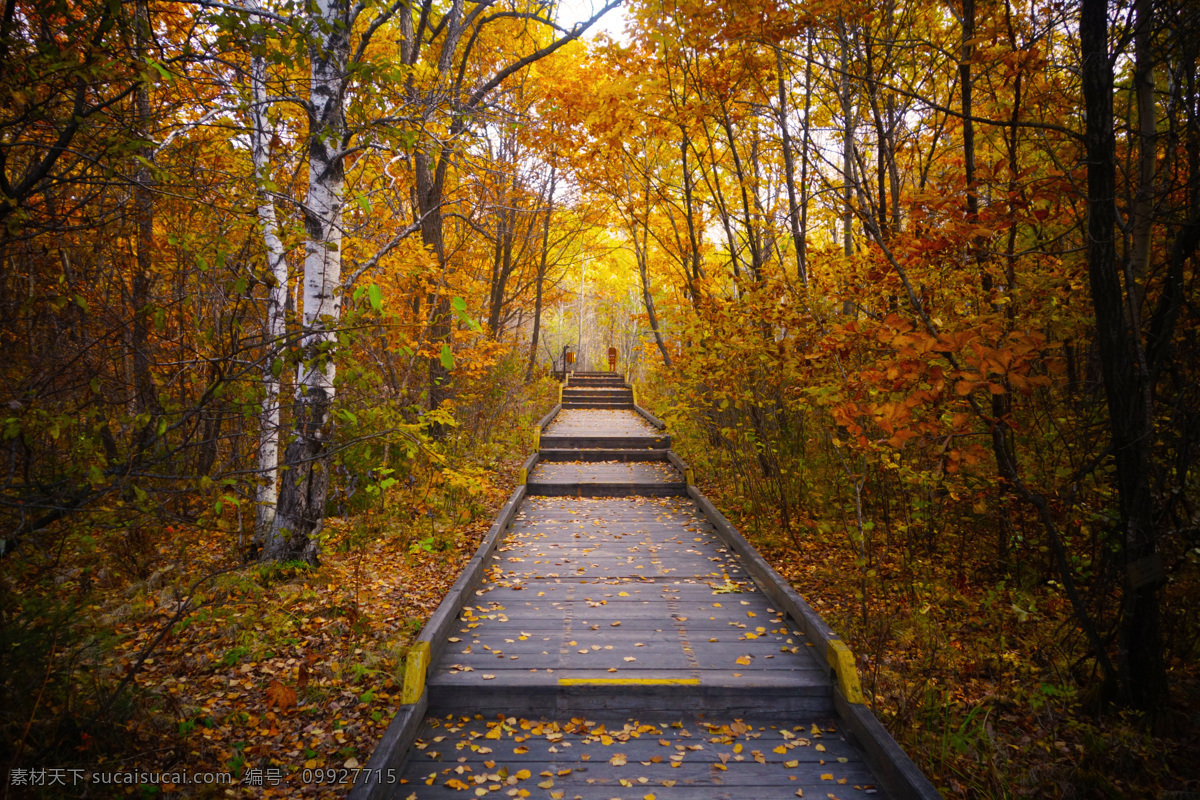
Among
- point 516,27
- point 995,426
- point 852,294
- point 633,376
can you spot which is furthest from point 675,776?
point 633,376

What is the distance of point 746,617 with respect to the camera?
14.8ft

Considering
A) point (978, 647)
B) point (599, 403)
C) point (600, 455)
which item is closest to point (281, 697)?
point (978, 647)

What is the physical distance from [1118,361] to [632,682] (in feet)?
11.0

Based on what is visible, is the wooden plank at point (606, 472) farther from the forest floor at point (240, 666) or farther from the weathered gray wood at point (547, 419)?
the forest floor at point (240, 666)

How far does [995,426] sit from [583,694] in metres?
3.09

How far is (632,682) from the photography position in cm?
346

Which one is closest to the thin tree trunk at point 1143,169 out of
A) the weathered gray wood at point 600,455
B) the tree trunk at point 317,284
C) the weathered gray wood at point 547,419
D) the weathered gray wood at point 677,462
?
the tree trunk at point 317,284

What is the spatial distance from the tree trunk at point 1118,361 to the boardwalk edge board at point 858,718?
1582 millimetres

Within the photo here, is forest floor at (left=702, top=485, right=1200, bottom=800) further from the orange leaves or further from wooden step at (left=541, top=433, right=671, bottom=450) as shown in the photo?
wooden step at (left=541, top=433, right=671, bottom=450)

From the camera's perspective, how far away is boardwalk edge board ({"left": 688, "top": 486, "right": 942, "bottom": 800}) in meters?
2.68

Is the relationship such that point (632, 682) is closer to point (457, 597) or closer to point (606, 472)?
point (457, 597)

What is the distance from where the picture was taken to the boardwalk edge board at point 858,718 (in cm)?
268

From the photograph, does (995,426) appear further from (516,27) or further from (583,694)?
(516,27)

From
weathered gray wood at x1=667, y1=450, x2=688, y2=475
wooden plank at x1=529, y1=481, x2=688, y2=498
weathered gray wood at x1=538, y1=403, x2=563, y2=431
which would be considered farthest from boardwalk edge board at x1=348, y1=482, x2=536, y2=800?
weathered gray wood at x1=538, y1=403, x2=563, y2=431
